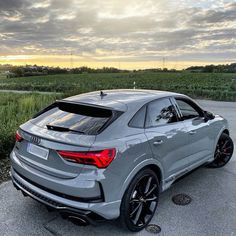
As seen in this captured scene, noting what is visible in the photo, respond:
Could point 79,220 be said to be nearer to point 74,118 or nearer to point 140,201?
point 140,201

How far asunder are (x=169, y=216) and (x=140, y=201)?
0.58m

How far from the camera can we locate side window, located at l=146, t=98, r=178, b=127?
363cm

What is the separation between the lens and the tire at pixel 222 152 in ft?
17.8

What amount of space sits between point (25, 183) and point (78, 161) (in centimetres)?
89

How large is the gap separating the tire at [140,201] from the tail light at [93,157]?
48 cm

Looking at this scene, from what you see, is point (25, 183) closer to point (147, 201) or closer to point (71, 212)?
point (71, 212)

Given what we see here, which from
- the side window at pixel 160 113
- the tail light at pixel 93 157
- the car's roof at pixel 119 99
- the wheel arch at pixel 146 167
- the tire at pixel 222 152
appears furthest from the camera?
the tire at pixel 222 152

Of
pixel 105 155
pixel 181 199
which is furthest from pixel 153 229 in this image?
pixel 105 155

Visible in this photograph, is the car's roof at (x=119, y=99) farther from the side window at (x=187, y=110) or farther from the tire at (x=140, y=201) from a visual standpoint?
the tire at (x=140, y=201)

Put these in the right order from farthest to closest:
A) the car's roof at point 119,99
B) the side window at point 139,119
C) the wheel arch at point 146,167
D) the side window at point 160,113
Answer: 1. the side window at point 160,113
2. the car's roof at point 119,99
3. the side window at point 139,119
4. the wheel arch at point 146,167

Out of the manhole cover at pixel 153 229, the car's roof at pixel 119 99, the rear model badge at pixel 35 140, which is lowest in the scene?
the manhole cover at pixel 153 229

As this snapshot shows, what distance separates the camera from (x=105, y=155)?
9.40 ft

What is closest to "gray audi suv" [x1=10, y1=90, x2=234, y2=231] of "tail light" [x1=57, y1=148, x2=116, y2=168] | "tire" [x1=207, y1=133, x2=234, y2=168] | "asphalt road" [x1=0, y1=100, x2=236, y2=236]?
"tail light" [x1=57, y1=148, x2=116, y2=168]

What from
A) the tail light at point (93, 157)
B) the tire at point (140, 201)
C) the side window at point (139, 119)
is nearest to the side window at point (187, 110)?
the side window at point (139, 119)
